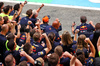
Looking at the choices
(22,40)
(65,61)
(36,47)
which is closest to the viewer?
(65,61)

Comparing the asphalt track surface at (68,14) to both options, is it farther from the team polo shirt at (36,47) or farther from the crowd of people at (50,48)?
the team polo shirt at (36,47)

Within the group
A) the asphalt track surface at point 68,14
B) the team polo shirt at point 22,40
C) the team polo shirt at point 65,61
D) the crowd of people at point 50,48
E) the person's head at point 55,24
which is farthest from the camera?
the asphalt track surface at point 68,14

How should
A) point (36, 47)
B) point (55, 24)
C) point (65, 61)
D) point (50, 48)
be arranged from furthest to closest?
point (55, 24)
point (36, 47)
point (50, 48)
point (65, 61)

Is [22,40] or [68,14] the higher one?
[22,40]

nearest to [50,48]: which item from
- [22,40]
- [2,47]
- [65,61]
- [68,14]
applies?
[65,61]

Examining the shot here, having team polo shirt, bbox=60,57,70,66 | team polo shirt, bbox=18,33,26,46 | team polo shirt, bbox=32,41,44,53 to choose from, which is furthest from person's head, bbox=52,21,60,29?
team polo shirt, bbox=60,57,70,66

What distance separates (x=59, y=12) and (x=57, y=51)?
8.52 meters

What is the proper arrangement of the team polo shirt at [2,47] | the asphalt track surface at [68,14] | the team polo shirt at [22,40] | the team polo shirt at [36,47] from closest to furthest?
the team polo shirt at [36,47] → the team polo shirt at [2,47] → the team polo shirt at [22,40] → the asphalt track surface at [68,14]

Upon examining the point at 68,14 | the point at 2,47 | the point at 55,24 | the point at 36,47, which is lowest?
the point at 68,14

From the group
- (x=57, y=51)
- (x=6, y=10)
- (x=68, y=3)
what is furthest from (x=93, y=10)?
(x=57, y=51)

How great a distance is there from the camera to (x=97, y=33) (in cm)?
480

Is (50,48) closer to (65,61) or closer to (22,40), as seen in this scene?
(65,61)

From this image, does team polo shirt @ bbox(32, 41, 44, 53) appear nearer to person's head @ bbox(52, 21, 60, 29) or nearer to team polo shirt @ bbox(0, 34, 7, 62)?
team polo shirt @ bbox(0, 34, 7, 62)

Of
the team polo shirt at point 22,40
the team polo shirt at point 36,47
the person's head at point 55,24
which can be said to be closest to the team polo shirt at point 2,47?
the team polo shirt at point 22,40
